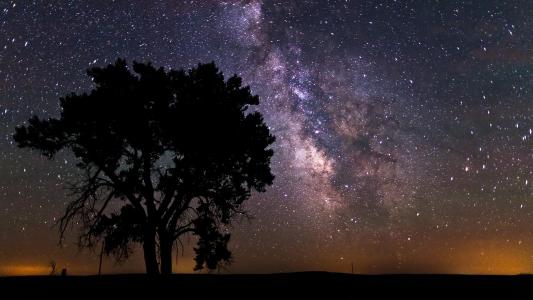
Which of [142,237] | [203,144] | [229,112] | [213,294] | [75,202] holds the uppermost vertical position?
[229,112]

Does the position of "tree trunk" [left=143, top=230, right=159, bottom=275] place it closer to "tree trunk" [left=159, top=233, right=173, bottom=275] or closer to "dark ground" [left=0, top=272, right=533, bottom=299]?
"tree trunk" [left=159, top=233, right=173, bottom=275]

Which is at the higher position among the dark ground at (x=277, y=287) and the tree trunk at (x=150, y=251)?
the tree trunk at (x=150, y=251)

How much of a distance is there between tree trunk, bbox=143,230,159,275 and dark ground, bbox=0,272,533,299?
7.19 metres

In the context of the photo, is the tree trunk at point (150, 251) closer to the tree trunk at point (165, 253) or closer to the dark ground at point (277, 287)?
the tree trunk at point (165, 253)

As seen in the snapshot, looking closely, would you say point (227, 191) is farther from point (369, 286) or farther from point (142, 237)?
point (369, 286)

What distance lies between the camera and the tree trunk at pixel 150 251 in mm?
22328

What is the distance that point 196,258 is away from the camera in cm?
2439

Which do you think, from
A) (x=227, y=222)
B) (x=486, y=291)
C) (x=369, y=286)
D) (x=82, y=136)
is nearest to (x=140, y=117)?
(x=82, y=136)

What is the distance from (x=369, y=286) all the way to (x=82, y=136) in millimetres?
15018

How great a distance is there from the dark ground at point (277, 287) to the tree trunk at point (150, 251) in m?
7.19

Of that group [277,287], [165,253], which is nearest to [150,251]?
[165,253]

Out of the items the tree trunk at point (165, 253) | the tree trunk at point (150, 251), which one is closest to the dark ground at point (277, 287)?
the tree trunk at point (150, 251)

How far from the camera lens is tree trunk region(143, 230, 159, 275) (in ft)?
73.3

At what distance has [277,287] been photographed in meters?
13.0
